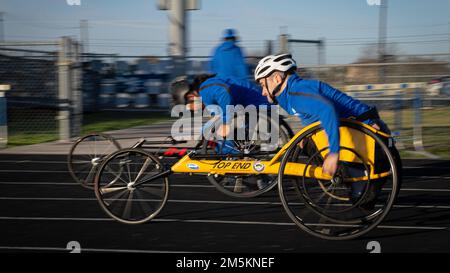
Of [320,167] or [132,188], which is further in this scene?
[132,188]

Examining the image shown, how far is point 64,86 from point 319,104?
8418mm

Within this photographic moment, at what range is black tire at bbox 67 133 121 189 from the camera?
7.81 meters

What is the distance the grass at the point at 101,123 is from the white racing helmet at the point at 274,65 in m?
8.32

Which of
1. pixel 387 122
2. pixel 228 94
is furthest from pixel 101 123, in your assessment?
pixel 228 94

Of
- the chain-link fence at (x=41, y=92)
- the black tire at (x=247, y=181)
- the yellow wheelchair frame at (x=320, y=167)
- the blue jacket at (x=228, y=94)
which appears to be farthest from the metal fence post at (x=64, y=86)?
the yellow wheelchair frame at (x=320, y=167)

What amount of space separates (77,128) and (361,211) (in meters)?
8.44

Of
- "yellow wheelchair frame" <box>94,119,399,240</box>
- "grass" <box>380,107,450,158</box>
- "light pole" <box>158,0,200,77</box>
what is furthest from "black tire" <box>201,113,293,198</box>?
"light pole" <box>158,0,200,77</box>

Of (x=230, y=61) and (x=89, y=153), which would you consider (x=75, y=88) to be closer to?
(x=89, y=153)

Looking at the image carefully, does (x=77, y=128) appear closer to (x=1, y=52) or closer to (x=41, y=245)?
(x=1, y=52)

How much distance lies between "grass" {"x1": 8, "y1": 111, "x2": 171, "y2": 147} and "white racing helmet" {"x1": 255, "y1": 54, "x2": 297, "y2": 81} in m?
8.32

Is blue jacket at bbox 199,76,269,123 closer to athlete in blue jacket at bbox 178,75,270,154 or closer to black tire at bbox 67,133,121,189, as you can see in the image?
athlete in blue jacket at bbox 178,75,270,154

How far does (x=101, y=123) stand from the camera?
54.0 ft

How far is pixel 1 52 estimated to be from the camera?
1669 cm

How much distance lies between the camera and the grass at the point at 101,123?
13357 mm
